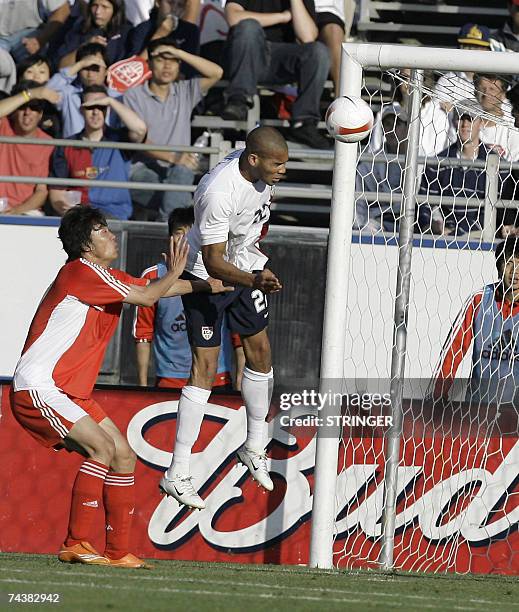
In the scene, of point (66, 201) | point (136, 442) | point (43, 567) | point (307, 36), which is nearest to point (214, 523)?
point (136, 442)

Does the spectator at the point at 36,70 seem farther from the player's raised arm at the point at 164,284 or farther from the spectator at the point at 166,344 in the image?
the player's raised arm at the point at 164,284

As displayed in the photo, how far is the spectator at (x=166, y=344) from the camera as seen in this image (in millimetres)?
9227

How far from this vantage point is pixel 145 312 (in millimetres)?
9234

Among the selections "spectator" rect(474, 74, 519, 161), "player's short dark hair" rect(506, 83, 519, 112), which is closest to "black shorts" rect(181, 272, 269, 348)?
"spectator" rect(474, 74, 519, 161)

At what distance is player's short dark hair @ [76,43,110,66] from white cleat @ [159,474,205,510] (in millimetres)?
5671

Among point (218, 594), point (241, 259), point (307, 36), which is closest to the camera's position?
point (218, 594)

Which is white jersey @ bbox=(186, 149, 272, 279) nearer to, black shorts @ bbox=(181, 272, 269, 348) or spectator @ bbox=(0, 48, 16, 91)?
black shorts @ bbox=(181, 272, 269, 348)

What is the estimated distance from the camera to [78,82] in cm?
1168

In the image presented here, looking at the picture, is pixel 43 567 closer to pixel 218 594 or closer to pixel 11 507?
pixel 218 594

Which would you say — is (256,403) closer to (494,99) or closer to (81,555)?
(81,555)

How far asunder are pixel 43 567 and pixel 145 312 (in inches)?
125

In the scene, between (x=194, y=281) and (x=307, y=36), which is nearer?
(x=194, y=281)

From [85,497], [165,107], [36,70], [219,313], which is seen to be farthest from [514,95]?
[36,70]

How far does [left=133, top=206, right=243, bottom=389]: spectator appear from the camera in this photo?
9227 millimetres
